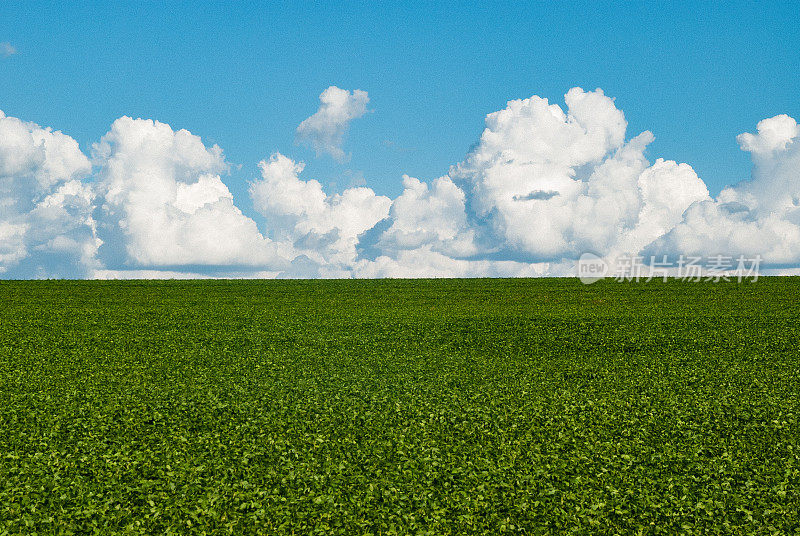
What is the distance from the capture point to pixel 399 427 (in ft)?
32.4

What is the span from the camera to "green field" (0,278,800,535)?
23.9 ft

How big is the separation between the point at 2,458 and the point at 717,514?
10.1m

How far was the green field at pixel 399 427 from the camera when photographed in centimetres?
727

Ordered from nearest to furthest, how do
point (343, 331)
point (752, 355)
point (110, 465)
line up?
point (110, 465), point (752, 355), point (343, 331)

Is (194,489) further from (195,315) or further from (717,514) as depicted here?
(195,315)

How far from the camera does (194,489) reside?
771 cm

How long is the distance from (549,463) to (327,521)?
3396mm

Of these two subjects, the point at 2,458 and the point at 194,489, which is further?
the point at 2,458

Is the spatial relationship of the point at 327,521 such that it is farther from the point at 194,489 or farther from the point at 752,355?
the point at 752,355

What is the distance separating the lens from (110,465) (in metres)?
8.42

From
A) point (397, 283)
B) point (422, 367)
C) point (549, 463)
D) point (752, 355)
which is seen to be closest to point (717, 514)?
point (549, 463)

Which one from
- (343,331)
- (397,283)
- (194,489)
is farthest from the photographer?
(397,283)

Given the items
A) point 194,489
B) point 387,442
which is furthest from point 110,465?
point 387,442

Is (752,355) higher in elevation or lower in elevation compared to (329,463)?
higher
